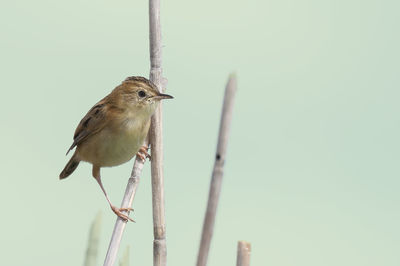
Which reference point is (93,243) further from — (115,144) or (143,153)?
(115,144)

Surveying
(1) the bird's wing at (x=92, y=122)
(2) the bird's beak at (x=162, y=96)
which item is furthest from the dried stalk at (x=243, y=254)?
(1) the bird's wing at (x=92, y=122)

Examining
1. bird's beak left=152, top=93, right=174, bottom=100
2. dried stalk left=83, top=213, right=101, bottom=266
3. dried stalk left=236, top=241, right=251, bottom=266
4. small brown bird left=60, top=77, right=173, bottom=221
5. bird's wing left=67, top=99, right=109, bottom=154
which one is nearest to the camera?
dried stalk left=83, top=213, right=101, bottom=266

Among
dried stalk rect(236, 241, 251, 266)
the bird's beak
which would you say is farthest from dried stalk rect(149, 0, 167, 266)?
dried stalk rect(236, 241, 251, 266)

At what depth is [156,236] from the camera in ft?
11.9

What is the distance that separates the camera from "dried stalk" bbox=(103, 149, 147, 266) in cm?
340

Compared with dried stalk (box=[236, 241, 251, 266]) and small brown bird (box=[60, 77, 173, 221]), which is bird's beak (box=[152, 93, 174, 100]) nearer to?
small brown bird (box=[60, 77, 173, 221])

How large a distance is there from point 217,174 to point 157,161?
4.76 feet

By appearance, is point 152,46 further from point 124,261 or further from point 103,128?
A: point 124,261

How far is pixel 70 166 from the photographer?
5.34 meters

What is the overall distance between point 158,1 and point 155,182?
1.15 m

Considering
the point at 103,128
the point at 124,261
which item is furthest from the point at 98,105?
the point at 124,261

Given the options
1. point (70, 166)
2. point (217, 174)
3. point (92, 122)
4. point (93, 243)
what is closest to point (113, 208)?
point (92, 122)

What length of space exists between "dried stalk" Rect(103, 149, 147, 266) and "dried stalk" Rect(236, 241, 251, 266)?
94 cm

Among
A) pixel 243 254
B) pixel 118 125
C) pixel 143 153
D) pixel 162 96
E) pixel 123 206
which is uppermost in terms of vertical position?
pixel 162 96
